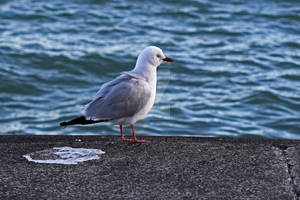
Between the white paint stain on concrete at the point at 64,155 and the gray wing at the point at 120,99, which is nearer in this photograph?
the white paint stain on concrete at the point at 64,155

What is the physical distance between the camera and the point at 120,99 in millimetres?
4039

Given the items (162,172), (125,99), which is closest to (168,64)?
(125,99)

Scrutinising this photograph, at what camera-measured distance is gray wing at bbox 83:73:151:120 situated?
4.03 metres

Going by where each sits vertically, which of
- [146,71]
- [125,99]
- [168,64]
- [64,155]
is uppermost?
[146,71]

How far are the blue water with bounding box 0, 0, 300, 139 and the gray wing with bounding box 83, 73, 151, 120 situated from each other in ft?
3.93

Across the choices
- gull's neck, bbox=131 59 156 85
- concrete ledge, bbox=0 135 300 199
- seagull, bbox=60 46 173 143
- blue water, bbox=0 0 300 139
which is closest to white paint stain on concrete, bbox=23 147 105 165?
concrete ledge, bbox=0 135 300 199

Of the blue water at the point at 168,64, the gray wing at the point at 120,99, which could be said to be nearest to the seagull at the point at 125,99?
the gray wing at the point at 120,99

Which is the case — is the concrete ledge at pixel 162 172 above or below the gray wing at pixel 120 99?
below

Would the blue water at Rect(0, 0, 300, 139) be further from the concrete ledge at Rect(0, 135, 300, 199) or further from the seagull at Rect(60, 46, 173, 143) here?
the concrete ledge at Rect(0, 135, 300, 199)

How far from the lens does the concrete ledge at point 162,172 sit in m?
3.08

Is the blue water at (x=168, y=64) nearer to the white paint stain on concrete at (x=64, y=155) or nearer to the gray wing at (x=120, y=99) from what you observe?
the gray wing at (x=120, y=99)

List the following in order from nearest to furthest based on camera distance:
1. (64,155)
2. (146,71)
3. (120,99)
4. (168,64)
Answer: (64,155)
(120,99)
(146,71)
(168,64)

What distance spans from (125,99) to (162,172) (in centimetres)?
83

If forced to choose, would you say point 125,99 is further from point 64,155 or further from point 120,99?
point 64,155
